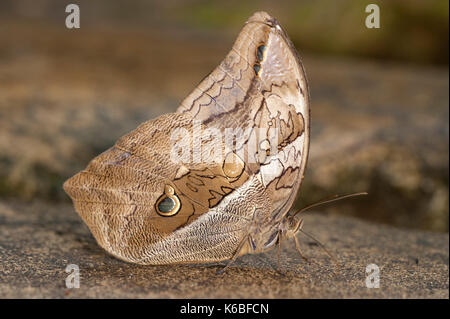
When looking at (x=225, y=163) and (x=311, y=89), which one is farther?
(x=311, y=89)

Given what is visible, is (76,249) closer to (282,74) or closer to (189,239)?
(189,239)

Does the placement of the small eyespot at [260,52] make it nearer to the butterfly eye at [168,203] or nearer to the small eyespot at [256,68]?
the small eyespot at [256,68]

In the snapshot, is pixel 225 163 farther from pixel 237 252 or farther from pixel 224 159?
pixel 237 252

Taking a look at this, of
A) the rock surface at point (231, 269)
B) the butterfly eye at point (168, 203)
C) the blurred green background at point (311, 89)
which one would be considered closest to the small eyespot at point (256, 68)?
the butterfly eye at point (168, 203)

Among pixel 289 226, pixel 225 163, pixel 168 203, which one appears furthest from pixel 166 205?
pixel 289 226

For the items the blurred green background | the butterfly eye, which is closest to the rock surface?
the butterfly eye

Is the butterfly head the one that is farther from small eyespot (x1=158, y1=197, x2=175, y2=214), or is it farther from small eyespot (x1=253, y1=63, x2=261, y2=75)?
small eyespot (x1=253, y1=63, x2=261, y2=75)
